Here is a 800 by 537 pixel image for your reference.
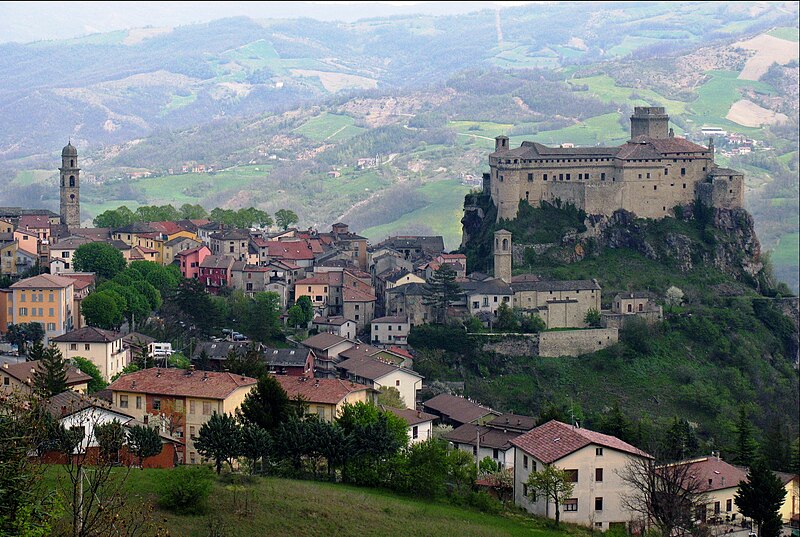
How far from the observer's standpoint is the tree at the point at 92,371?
49.8 metres

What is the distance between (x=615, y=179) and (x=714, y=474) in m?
39.6

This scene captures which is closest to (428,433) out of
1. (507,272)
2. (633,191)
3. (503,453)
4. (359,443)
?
(503,453)

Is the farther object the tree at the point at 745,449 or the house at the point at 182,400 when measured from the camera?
the tree at the point at 745,449

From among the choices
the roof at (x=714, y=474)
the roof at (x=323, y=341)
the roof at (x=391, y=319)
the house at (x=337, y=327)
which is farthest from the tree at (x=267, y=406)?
the roof at (x=391, y=319)

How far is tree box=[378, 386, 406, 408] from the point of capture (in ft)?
174

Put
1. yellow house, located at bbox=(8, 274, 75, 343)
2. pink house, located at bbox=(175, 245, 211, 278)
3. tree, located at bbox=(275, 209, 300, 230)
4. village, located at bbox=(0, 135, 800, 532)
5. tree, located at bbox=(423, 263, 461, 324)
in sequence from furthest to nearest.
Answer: tree, located at bbox=(275, 209, 300, 230), pink house, located at bbox=(175, 245, 211, 278), tree, located at bbox=(423, 263, 461, 324), yellow house, located at bbox=(8, 274, 75, 343), village, located at bbox=(0, 135, 800, 532)

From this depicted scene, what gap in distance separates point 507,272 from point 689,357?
10.4m

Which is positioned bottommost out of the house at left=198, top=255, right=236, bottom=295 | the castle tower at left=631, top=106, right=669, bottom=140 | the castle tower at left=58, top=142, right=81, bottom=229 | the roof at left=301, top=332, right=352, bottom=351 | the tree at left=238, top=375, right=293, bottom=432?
the tree at left=238, top=375, right=293, bottom=432

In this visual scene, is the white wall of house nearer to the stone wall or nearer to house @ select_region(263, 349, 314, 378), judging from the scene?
house @ select_region(263, 349, 314, 378)

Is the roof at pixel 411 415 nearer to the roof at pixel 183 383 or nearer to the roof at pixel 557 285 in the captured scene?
the roof at pixel 183 383

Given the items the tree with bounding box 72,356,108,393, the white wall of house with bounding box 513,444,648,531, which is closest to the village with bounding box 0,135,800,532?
the white wall of house with bounding box 513,444,648,531

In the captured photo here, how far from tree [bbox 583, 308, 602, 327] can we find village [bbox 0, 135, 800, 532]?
7 cm

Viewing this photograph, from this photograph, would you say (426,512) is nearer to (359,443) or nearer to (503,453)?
(359,443)

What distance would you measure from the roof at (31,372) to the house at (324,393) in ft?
21.6
